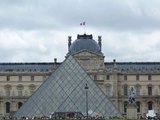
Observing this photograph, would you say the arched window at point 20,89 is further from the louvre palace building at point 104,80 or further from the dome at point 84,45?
the dome at point 84,45

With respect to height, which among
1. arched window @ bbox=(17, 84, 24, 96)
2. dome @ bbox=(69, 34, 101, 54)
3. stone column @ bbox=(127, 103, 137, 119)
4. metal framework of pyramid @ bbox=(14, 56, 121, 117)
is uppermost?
dome @ bbox=(69, 34, 101, 54)

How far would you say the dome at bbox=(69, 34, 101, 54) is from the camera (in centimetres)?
11338

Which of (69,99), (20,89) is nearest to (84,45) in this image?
(20,89)

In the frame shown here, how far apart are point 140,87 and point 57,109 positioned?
43439 mm

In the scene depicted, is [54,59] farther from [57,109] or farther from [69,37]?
[57,109]

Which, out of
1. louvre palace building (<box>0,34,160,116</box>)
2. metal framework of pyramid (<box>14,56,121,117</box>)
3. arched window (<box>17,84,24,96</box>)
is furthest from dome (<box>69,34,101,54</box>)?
metal framework of pyramid (<box>14,56,121,117</box>)

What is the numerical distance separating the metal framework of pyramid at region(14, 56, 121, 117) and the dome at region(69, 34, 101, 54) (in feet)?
112

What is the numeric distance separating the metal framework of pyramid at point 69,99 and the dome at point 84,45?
3406 cm

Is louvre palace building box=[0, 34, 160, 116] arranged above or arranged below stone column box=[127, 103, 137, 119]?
above

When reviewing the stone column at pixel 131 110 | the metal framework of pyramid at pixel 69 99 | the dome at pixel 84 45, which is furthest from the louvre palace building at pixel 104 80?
the stone column at pixel 131 110

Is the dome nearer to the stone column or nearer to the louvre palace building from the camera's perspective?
the louvre palace building

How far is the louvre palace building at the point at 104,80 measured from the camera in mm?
114188

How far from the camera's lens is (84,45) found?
114 metres

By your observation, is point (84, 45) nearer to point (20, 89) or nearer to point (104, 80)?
point (104, 80)
